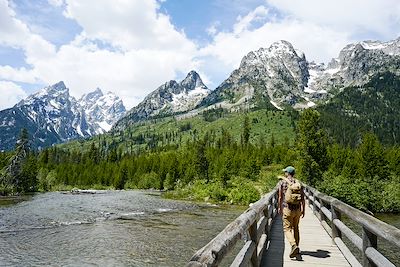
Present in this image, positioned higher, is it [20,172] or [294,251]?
[20,172]

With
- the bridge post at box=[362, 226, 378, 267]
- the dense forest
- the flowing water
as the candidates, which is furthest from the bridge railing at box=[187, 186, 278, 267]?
the dense forest

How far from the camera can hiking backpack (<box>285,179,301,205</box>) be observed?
35.0 feet

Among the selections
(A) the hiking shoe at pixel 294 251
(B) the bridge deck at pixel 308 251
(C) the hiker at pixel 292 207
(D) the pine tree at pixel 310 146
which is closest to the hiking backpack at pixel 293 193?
(C) the hiker at pixel 292 207

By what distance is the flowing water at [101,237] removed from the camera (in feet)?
75.6

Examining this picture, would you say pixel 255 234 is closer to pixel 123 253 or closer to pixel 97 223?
pixel 123 253

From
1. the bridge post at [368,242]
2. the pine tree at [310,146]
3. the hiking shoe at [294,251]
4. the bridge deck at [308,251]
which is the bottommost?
the bridge deck at [308,251]

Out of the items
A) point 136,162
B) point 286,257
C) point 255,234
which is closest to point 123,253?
point 286,257

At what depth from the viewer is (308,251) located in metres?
11.4

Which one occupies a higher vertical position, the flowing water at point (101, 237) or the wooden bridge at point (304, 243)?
the wooden bridge at point (304, 243)

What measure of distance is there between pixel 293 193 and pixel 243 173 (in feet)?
315

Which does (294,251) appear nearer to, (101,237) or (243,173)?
(101,237)

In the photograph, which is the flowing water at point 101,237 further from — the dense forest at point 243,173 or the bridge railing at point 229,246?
the dense forest at point 243,173

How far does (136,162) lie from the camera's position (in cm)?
14112

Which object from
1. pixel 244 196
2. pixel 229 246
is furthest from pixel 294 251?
pixel 244 196
